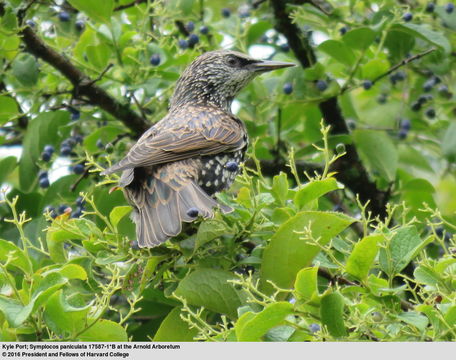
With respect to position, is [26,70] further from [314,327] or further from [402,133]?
[314,327]

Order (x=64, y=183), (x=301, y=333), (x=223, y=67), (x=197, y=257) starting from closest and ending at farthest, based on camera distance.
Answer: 1. (x=301, y=333)
2. (x=197, y=257)
3. (x=64, y=183)
4. (x=223, y=67)

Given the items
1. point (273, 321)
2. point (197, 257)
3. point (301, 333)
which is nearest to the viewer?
point (273, 321)

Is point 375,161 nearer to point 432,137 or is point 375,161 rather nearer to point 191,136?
point 432,137

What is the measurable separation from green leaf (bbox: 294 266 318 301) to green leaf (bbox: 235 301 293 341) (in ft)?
0.28

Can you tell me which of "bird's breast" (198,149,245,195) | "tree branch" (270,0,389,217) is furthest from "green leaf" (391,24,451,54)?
"bird's breast" (198,149,245,195)

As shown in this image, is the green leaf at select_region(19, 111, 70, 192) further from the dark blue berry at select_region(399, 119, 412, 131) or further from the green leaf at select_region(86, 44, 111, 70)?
the dark blue berry at select_region(399, 119, 412, 131)

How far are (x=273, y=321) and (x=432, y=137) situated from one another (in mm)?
3820

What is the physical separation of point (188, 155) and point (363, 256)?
1816 millimetres

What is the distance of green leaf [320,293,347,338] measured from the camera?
2971 millimetres

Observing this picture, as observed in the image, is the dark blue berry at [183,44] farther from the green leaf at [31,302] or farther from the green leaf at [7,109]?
the green leaf at [31,302]

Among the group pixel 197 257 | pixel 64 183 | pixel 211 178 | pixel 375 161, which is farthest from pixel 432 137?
pixel 197 257

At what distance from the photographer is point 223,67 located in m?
5.89

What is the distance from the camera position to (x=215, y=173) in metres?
4.88

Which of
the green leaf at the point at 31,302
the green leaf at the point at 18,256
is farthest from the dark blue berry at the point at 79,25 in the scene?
the green leaf at the point at 31,302
